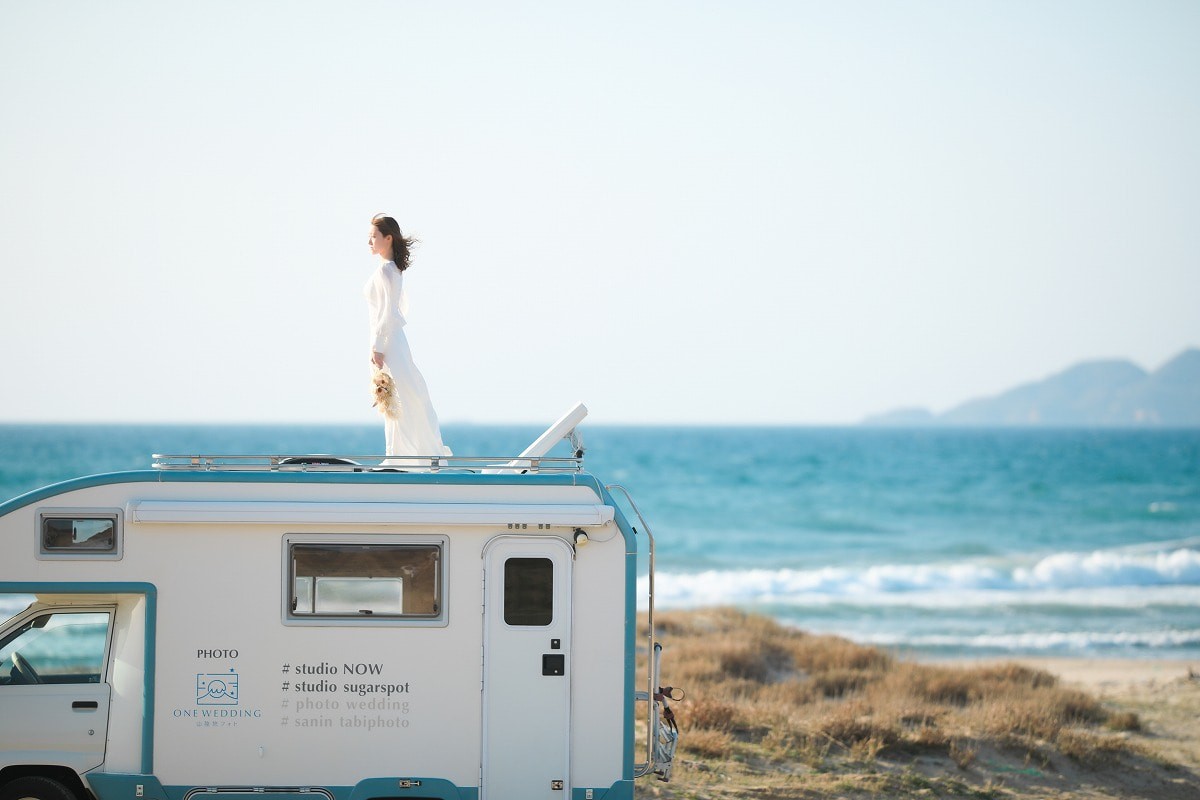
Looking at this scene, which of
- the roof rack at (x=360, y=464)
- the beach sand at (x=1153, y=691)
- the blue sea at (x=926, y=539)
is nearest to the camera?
the roof rack at (x=360, y=464)

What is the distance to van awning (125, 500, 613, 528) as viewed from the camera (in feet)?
22.2

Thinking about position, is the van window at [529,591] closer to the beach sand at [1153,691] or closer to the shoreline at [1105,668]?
the beach sand at [1153,691]

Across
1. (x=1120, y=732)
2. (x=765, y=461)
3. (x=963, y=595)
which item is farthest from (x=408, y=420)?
(x=765, y=461)

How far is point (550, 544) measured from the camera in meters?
6.89

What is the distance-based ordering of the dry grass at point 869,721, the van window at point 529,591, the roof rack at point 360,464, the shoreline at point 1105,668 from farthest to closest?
1. the shoreline at point 1105,668
2. the dry grass at point 869,721
3. the roof rack at point 360,464
4. the van window at point 529,591

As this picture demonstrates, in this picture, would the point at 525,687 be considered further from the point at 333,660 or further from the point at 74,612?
→ the point at 74,612

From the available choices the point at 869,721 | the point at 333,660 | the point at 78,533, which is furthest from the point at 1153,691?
the point at 78,533

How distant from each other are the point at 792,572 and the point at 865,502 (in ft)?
A: 56.2

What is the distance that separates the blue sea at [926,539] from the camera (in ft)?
71.1

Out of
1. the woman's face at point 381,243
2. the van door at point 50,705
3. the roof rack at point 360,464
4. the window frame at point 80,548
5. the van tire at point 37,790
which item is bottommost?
the van tire at point 37,790

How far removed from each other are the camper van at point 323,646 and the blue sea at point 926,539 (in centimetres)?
1257

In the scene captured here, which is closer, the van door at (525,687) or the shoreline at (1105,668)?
the van door at (525,687)

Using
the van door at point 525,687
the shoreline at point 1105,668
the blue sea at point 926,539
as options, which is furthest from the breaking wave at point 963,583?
the van door at point 525,687

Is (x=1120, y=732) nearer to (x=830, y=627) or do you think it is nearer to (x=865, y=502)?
(x=830, y=627)
